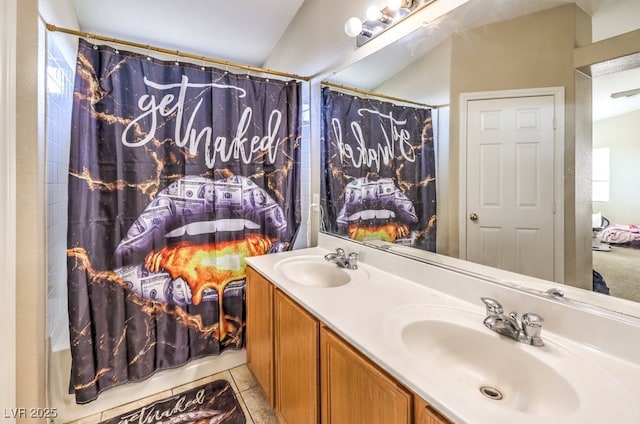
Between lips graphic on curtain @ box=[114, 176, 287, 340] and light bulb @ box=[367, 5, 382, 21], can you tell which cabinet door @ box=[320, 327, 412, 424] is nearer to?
lips graphic on curtain @ box=[114, 176, 287, 340]

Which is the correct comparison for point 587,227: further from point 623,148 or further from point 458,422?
point 458,422

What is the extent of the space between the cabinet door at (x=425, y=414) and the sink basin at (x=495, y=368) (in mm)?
52

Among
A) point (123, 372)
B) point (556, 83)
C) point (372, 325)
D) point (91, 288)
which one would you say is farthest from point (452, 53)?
point (123, 372)

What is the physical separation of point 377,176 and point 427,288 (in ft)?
2.27

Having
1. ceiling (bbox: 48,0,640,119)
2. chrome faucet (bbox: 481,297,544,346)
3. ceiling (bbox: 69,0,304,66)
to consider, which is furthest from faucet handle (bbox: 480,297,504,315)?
ceiling (bbox: 69,0,304,66)

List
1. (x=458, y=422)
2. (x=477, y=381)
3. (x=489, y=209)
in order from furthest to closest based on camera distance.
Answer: (x=489, y=209) < (x=477, y=381) < (x=458, y=422)

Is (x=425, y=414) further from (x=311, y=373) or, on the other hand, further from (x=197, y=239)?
(x=197, y=239)

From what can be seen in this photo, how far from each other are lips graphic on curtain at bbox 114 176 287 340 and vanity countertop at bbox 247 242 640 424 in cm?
64

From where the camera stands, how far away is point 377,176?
→ 5.35ft

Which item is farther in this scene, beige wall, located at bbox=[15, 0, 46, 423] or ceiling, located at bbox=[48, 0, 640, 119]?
ceiling, located at bbox=[48, 0, 640, 119]

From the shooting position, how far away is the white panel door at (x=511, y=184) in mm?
929

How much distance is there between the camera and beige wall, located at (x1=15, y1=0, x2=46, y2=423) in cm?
112

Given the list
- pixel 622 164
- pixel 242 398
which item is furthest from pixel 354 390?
pixel 242 398

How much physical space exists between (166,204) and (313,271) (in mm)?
942
